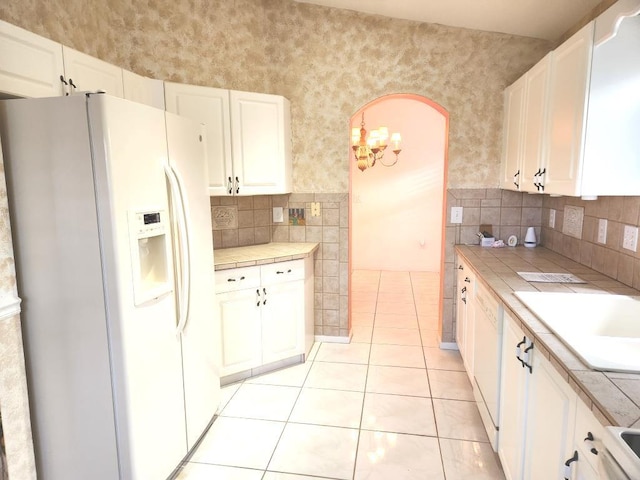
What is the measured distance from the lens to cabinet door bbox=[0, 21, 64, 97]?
1.61 metres

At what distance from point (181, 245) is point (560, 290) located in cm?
183

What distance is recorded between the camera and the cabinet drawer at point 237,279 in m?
2.81

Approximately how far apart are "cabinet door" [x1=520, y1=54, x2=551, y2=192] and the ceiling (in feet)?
1.39

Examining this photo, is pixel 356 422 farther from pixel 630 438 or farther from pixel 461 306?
pixel 630 438

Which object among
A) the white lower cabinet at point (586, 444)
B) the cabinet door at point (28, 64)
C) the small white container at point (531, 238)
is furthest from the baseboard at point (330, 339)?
the cabinet door at point (28, 64)

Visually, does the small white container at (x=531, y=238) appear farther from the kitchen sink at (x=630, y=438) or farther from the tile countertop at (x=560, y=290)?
the kitchen sink at (x=630, y=438)

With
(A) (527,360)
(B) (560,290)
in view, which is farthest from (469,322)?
(A) (527,360)

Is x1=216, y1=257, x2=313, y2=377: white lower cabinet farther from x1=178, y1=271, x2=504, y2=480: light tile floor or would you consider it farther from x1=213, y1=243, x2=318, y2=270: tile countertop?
x1=178, y1=271, x2=504, y2=480: light tile floor

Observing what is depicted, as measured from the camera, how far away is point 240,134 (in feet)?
10.0

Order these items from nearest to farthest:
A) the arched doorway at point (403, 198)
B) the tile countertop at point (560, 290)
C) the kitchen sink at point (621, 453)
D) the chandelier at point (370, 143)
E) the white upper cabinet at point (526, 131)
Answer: the kitchen sink at point (621, 453) < the tile countertop at point (560, 290) < the white upper cabinet at point (526, 131) < the chandelier at point (370, 143) < the arched doorway at point (403, 198)

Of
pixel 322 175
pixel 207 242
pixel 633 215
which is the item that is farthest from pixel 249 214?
pixel 633 215

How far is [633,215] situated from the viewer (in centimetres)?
204

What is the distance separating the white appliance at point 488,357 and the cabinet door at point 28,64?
7.64 ft

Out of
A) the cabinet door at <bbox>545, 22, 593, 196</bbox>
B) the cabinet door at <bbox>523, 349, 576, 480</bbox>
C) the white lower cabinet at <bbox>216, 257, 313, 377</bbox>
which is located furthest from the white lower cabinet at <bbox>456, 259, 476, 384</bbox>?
the white lower cabinet at <bbox>216, 257, 313, 377</bbox>
